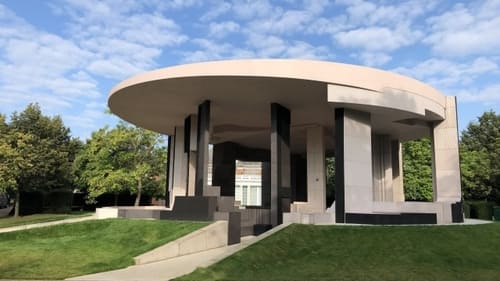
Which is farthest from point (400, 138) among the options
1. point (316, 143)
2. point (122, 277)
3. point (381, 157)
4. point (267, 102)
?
point (122, 277)

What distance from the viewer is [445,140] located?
74.4 ft

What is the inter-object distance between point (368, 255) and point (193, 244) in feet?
19.7

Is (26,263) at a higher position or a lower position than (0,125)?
lower

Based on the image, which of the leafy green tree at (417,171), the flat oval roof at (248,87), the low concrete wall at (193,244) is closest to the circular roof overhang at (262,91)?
the flat oval roof at (248,87)

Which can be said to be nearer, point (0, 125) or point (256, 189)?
point (0, 125)

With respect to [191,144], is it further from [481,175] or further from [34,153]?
[481,175]

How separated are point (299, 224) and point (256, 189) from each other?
45.7 m

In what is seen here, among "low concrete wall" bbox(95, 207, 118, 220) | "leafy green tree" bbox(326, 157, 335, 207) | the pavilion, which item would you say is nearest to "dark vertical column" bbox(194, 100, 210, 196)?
the pavilion

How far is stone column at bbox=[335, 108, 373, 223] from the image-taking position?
1897 centimetres

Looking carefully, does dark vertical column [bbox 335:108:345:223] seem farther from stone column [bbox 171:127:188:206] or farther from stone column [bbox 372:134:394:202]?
stone column [bbox 171:127:188:206]

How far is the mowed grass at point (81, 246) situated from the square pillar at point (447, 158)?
13.2 m

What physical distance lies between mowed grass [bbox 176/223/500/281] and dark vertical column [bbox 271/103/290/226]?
5.26 m

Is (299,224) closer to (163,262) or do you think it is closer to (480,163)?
(163,262)

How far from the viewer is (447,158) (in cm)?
2234
